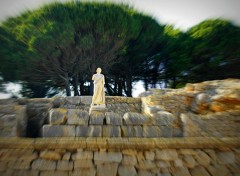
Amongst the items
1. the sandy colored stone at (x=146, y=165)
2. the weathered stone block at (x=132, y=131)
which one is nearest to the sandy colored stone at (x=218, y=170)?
the sandy colored stone at (x=146, y=165)

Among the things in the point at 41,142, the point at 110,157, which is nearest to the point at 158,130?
the point at 110,157

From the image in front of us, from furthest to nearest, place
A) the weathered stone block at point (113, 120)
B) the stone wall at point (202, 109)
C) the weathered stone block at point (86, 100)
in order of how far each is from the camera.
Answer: the weathered stone block at point (86, 100) → the weathered stone block at point (113, 120) → the stone wall at point (202, 109)

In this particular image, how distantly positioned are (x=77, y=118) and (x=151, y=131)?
192 cm

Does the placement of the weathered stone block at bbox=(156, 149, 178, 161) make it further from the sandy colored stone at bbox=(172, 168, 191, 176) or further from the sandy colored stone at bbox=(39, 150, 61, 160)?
the sandy colored stone at bbox=(39, 150, 61, 160)

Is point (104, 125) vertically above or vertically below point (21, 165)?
above

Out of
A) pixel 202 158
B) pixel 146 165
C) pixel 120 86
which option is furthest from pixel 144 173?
pixel 120 86

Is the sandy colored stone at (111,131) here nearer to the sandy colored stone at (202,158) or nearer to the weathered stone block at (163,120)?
the weathered stone block at (163,120)

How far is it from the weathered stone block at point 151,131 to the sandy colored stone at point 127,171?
6.05 ft

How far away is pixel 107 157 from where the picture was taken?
2.98 metres

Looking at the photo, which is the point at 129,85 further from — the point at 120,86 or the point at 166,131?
the point at 166,131

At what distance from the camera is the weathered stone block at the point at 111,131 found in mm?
4773

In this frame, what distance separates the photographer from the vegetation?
1612 cm

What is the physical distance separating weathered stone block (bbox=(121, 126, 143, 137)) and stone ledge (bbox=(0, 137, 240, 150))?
1.64 m

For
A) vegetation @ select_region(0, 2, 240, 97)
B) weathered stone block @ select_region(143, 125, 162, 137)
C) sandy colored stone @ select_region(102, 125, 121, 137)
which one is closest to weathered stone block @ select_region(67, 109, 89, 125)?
sandy colored stone @ select_region(102, 125, 121, 137)
